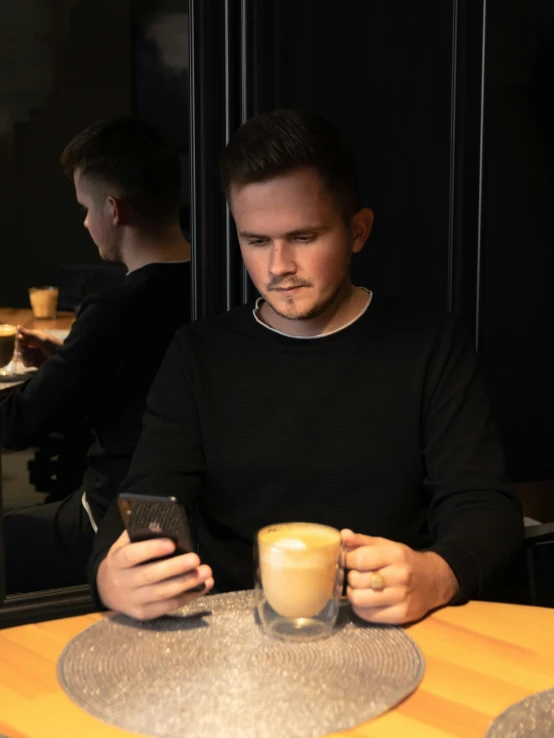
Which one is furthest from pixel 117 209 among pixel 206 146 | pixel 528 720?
pixel 528 720

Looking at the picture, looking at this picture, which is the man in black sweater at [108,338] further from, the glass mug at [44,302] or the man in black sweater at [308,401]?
the man in black sweater at [308,401]

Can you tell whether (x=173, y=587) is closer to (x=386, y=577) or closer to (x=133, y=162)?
(x=386, y=577)

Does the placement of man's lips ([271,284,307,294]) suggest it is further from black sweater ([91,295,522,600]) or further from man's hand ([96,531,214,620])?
man's hand ([96,531,214,620])

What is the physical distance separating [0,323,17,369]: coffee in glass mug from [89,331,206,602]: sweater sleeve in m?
0.62

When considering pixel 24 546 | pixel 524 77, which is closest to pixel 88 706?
pixel 24 546

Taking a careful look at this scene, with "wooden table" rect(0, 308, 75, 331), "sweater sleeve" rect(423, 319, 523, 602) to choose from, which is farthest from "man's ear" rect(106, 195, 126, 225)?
"sweater sleeve" rect(423, 319, 523, 602)

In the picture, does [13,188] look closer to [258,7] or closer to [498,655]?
[258,7]

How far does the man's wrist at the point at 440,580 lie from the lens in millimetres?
1236

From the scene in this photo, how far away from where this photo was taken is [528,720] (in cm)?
95

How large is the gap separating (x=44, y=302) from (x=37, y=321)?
0.05 metres

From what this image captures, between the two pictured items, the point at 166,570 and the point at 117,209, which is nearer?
the point at 166,570

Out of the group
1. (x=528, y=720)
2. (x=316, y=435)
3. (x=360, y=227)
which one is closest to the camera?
(x=528, y=720)

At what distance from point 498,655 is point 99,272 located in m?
1.41

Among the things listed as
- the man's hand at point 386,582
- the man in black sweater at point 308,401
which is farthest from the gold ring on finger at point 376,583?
the man in black sweater at point 308,401
